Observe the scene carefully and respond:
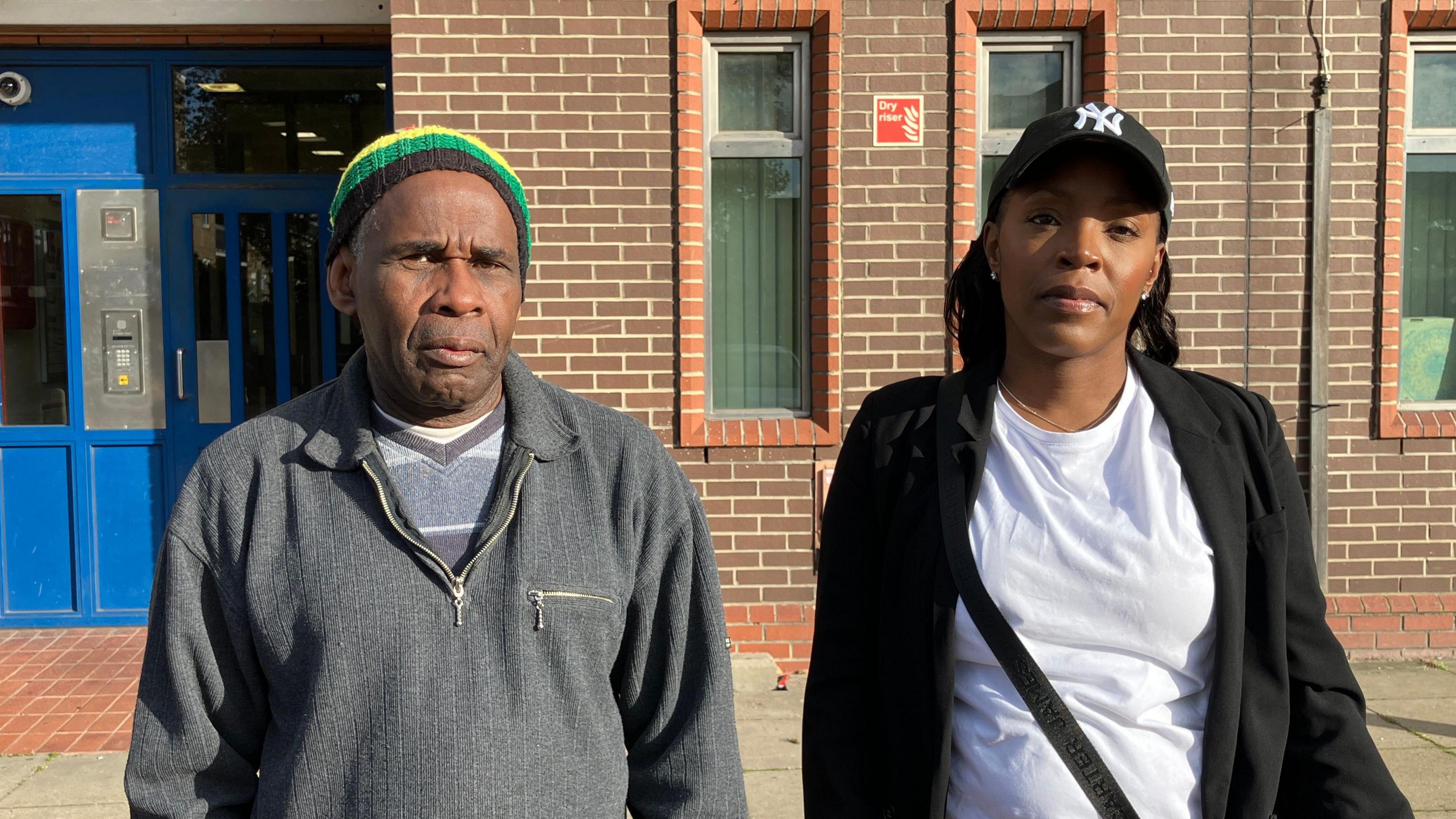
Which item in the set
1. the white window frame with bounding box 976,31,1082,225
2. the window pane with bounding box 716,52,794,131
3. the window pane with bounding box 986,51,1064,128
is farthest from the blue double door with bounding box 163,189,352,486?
the window pane with bounding box 986,51,1064,128

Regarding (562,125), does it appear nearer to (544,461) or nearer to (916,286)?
(916,286)

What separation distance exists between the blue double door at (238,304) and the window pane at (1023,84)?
3524 millimetres

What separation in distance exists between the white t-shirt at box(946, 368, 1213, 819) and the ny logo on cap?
504mm

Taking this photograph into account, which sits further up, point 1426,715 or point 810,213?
point 810,213

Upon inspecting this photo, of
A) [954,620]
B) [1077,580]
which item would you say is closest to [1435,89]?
[1077,580]

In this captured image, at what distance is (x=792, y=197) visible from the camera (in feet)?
17.9

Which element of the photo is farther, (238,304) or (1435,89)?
(238,304)

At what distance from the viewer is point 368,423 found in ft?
5.55

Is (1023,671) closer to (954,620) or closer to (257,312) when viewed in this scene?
(954,620)

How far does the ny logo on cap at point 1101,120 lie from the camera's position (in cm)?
170

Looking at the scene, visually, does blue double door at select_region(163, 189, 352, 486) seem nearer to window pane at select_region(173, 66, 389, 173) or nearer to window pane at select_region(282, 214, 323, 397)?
window pane at select_region(282, 214, 323, 397)

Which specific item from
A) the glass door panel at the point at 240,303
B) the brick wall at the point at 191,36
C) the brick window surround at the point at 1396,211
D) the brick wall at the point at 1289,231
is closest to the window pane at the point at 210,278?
the glass door panel at the point at 240,303

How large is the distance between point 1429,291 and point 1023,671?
5.08 m

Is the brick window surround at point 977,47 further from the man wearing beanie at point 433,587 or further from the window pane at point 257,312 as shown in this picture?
the man wearing beanie at point 433,587
